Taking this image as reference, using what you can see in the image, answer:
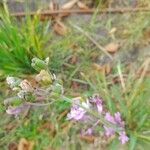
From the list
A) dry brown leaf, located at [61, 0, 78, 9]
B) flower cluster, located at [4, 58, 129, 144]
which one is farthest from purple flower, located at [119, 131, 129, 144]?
dry brown leaf, located at [61, 0, 78, 9]

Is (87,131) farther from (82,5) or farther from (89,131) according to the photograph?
(82,5)

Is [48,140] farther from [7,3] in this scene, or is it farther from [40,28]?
[7,3]

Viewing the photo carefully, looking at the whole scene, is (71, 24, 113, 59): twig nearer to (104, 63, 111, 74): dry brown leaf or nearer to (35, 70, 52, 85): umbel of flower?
(104, 63, 111, 74): dry brown leaf

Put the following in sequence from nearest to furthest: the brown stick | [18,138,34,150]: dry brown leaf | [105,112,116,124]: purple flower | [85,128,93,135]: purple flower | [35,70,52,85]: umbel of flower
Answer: [35,70,52,85]: umbel of flower
[105,112,116,124]: purple flower
[85,128,93,135]: purple flower
[18,138,34,150]: dry brown leaf
the brown stick

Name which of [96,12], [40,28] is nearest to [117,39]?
[96,12]

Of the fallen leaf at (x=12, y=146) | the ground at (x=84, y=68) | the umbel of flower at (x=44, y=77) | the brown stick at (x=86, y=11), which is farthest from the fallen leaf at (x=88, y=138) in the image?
the umbel of flower at (x=44, y=77)

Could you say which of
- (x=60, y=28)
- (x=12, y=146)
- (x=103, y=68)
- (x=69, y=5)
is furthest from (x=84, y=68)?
(x=12, y=146)

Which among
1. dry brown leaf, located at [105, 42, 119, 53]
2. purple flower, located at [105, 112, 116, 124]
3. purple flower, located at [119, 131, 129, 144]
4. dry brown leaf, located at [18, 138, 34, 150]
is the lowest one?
purple flower, located at [119, 131, 129, 144]

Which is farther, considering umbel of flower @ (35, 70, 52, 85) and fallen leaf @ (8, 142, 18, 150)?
fallen leaf @ (8, 142, 18, 150)
